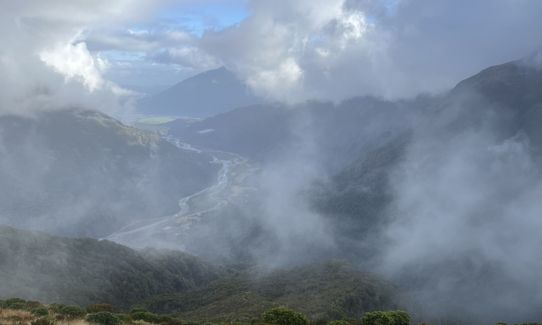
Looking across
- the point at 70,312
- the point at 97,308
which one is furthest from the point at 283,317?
the point at 70,312

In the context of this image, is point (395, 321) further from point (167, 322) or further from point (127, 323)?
point (127, 323)

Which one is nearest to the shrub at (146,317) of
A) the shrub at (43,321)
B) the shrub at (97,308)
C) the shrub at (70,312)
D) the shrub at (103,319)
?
the shrub at (97,308)

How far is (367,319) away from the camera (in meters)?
53.5

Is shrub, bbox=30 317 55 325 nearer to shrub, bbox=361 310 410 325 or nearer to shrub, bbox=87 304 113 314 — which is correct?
shrub, bbox=87 304 113 314

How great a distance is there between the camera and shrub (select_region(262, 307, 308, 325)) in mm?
49562

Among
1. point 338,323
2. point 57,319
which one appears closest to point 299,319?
point 338,323

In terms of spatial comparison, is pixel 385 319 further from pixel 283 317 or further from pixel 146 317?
pixel 146 317

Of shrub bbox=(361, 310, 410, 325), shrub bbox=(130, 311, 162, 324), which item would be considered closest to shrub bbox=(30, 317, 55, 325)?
shrub bbox=(130, 311, 162, 324)

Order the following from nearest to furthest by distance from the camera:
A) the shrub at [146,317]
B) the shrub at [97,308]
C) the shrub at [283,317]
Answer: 1. the shrub at [146,317]
2. the shrub at [97,308]
3. the shrub at [283,317]

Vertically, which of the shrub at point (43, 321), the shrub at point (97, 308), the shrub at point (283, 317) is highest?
the shrub at point (97, 308)

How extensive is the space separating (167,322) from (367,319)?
70.9 ft

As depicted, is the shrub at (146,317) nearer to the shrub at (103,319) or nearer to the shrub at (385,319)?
the shrub at (103,319)

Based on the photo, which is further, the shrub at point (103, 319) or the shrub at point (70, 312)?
the shrub at point (70, 312)

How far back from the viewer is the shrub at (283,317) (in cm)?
4956
